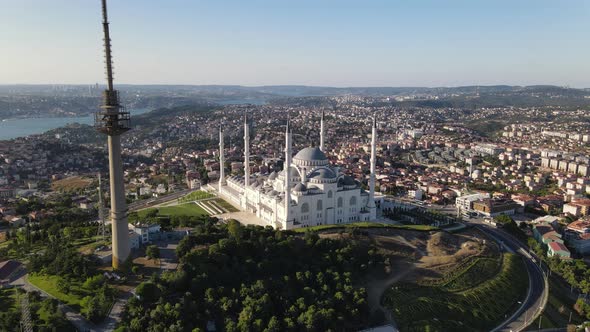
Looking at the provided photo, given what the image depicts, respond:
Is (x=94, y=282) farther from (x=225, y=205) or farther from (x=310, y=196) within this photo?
(x=225, y=205)

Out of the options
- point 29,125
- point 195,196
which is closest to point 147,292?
point 195,196

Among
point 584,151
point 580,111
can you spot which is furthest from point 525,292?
point 580,111

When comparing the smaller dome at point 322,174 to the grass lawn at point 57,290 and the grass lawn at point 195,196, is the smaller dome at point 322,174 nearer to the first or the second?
the grass lawn at point 195,196

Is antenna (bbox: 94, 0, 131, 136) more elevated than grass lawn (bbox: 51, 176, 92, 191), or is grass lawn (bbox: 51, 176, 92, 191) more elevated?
antenna (bbox: 94, 0, 131, 136)

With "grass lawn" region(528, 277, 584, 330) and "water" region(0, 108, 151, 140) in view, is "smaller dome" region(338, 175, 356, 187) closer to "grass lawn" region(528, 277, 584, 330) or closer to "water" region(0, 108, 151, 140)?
"grass lawn" region(528, 277, 584, 330)

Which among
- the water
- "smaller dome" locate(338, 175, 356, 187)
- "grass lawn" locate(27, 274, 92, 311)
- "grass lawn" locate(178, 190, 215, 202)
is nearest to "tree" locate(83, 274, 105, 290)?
"grass lawn" locate(27, 274, 92, 311)

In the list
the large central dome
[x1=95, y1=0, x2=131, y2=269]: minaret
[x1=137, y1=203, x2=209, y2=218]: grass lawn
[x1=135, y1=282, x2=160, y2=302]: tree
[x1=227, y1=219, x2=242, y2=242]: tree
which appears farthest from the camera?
[x1=137, y1=203, x2=209, y2=218]: grass lawn

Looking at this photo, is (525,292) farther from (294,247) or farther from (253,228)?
(253,228)

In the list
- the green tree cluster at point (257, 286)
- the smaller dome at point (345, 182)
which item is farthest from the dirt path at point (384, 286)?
the smaller dome at point (345, 182)
